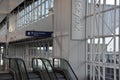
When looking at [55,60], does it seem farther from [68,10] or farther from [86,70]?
[68,10]

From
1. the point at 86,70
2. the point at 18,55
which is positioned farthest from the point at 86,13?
the point at 18,55

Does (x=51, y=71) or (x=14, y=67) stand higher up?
(x=14, y=67)

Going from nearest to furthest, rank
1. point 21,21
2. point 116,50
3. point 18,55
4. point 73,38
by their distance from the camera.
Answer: point 116,50
point 73,38
point 21,21
point 18,55

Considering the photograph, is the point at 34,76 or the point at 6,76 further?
the point at 34,76

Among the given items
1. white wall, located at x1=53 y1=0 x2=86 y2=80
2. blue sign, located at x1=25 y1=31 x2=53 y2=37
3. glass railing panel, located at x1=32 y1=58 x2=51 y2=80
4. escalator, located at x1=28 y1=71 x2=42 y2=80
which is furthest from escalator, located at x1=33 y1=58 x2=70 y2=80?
blue sign, located at x1=25 y1=31 x2=53 y2=37

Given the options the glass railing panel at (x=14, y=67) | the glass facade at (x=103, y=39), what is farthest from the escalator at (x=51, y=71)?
the glass railing panel at (x=14, y=67)

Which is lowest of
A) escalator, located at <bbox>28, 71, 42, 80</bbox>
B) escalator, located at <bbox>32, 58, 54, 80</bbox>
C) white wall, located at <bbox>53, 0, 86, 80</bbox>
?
escalator, located at <bbox>28, 71, 42, 80</bbox>

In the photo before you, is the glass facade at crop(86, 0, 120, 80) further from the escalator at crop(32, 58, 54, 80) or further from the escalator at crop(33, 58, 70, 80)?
the escalator at crop(32, 58, 54, 80)

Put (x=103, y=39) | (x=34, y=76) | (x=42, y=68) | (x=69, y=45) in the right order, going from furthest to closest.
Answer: (x=69, y=45) < (x=42, y=68) < (x=34, y=76) < (x=103, y=39)

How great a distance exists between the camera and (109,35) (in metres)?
11.2

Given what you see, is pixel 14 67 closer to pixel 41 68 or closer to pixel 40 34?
pixel 41 68

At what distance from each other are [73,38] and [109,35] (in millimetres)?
2382

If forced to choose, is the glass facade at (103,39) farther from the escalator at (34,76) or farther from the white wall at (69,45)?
the escalator at (34,76)

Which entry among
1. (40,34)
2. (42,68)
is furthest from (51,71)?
(40,34)
